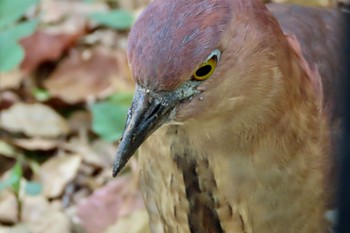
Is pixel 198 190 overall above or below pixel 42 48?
above

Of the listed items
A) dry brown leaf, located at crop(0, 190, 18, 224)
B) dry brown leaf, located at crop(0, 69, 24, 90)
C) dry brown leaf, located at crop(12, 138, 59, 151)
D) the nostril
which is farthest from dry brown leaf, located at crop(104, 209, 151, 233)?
the nostril

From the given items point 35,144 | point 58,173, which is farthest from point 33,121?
point 58,173

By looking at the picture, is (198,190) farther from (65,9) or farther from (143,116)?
(65,9)

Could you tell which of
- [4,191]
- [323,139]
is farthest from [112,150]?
[323,139]

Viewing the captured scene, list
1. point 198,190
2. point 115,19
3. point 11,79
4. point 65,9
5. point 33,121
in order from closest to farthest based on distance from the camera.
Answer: point 198,190 < point 33,121 < point 11,79 < point 115,19 < point 65,9

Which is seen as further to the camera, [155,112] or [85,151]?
[85,151]

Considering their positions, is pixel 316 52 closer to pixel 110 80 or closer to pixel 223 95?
pixel 223 95

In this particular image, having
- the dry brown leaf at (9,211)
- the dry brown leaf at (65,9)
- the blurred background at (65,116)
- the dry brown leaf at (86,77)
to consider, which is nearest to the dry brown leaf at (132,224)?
the blurred background at (65,116)
